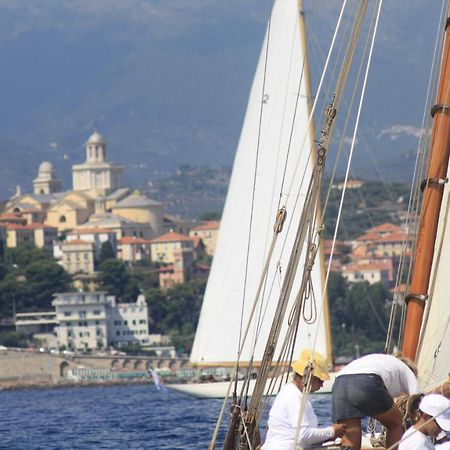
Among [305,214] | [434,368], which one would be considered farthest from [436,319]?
[305,214]

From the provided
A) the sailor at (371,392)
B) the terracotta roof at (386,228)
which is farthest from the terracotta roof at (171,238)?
the sailor at (371,392)

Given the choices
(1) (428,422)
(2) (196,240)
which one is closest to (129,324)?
(2) (196,240)

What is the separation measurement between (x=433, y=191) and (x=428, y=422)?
10.6ft

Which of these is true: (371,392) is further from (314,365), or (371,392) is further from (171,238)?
(171,238)

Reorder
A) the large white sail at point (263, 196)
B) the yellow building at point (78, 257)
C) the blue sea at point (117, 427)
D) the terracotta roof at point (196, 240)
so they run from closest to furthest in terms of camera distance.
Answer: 1. the blue sea at point (117, 427)
2. the large white sail at point (263, 196)
3. the yellow building at point (78, 257)
4. the terracotta roof at point (196, 240)

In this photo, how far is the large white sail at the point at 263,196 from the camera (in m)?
39.8

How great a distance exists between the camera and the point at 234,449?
14633mm

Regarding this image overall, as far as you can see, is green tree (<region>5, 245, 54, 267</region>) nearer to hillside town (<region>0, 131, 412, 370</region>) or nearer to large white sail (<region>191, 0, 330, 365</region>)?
hillside town (<region>0, 131, 412, 370</region>)

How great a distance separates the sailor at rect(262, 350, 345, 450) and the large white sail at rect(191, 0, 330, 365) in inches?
908

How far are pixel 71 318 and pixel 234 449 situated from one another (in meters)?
125

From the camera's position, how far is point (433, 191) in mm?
15719

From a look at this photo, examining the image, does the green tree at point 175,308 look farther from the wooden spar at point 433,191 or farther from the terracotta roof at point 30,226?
the wooden spar at point 433,191

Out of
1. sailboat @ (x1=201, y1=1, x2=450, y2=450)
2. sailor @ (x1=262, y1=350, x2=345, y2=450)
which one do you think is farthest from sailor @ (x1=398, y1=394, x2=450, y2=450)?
sailboat @ (x1=201, y1=1, x2=450, y2=450)

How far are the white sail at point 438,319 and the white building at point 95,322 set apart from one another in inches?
4762
